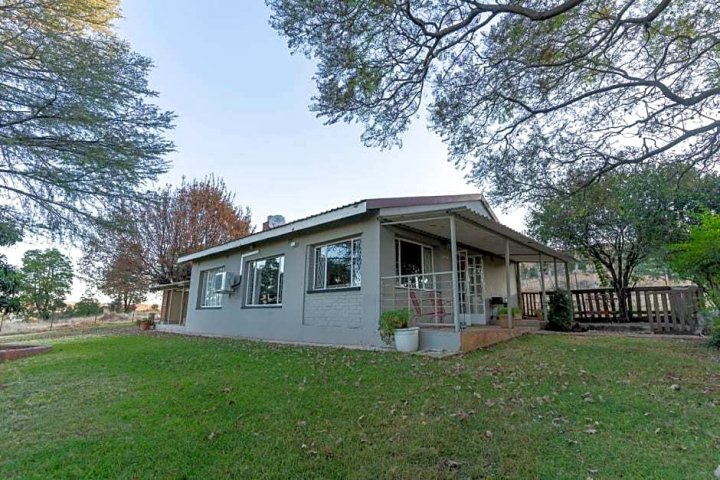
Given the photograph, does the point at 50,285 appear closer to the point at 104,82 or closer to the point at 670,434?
the point at 104,82

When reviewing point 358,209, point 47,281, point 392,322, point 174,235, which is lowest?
point 392,322

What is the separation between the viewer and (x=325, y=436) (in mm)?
3068

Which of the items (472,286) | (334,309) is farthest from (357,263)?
(472,286)

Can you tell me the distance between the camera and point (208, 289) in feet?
49.2

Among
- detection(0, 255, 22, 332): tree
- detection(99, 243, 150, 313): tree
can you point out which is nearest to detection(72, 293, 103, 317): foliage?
detection(99, 243, 150, 313): tree

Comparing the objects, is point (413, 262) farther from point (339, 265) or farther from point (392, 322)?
point (392, 322)

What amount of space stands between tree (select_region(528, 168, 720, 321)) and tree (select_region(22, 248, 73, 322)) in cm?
3378

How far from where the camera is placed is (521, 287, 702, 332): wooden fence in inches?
385

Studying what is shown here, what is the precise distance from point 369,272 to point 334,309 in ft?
4.88

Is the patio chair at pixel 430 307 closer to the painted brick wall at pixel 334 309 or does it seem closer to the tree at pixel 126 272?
the painted brick wall at pixel 334 309

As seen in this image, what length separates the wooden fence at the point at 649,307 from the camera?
979cm

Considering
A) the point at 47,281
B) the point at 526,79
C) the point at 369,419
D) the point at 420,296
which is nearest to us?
the point at 369,419

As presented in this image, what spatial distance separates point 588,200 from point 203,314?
1338 centimetres

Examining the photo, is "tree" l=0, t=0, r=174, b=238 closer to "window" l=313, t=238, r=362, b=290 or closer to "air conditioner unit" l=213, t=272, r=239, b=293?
"window" l=313, t=238, r=362, b=290
